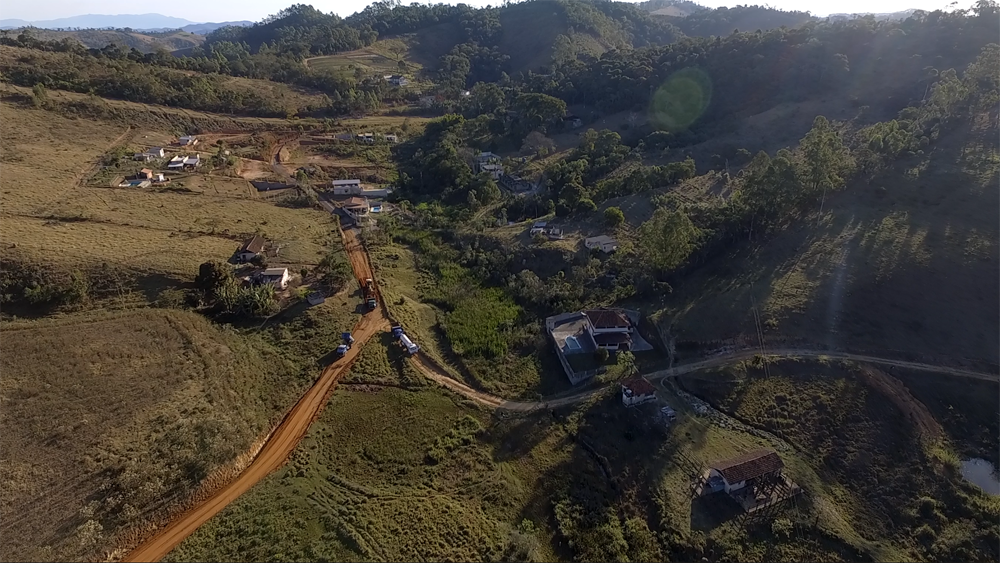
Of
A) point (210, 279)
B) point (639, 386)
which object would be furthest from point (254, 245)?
point (639, 386)

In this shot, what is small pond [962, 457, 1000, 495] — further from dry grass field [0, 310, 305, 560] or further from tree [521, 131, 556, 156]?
tree [521, 131, 556, 156]

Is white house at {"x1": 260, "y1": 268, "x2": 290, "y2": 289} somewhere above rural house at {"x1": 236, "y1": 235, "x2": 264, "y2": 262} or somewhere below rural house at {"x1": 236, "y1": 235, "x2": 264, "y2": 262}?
below

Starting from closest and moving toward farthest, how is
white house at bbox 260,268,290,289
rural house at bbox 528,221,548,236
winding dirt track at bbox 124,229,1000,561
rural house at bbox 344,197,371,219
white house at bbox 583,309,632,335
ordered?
winding dirt track at bbox 124,229,1000,561 < white house at bbox 583,309,632,335 < white house at bbox 260,268,290,289 < rural house at bbox 528,221,548,236 < rural house at bbox 344,197,371,219

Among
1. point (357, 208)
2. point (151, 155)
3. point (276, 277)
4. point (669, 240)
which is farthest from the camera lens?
point (151, 155)

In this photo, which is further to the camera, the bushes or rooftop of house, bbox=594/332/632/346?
the bushes

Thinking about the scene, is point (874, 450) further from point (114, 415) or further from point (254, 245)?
point (254, 245)

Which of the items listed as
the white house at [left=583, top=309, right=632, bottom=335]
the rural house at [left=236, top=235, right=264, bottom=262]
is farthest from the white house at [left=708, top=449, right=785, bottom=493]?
the rural house at [left=236, top=235, right=264, bottom=262]

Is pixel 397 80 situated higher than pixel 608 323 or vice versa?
pixel 397 80
